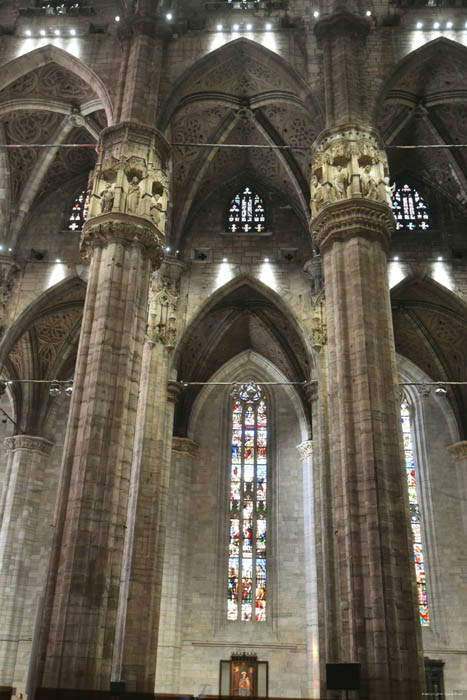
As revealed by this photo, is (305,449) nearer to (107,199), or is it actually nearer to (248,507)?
(248,507)

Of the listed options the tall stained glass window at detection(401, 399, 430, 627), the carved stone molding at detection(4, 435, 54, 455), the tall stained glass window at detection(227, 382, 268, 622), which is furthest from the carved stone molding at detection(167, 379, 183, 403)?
→ the tall stained glass window at detection(401, 399, 430, 627)

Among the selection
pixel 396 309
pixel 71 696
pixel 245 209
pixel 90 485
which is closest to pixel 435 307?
pixel 396 309

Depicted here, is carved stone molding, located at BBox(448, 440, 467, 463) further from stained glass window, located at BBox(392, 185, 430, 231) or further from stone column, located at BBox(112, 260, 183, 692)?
stone column, located at BBox(112, 260, 183, 692)

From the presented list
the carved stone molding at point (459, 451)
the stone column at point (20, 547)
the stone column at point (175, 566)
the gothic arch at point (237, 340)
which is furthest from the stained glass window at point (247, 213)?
the stone column at point (20, 547)

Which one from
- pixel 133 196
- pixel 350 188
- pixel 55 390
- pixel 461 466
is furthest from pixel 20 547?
pixel 350 188

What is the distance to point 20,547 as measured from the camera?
894 inches

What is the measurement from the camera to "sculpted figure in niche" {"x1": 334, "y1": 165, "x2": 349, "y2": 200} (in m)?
14.1

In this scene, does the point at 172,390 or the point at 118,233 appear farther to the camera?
the point at 172,390

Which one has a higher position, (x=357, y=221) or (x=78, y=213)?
(x=78, y=213)

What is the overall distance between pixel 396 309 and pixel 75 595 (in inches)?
616

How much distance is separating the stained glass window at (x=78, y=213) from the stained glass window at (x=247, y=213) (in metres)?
4.76

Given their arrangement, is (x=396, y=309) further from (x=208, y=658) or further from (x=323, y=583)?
(x=208, y=658)

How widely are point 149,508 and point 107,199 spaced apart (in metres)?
7.63

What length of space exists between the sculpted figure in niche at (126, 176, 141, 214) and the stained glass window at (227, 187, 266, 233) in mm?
8117
